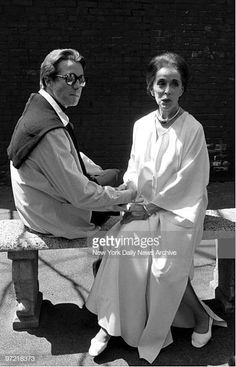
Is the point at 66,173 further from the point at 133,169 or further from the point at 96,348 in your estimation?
the point at 96,348

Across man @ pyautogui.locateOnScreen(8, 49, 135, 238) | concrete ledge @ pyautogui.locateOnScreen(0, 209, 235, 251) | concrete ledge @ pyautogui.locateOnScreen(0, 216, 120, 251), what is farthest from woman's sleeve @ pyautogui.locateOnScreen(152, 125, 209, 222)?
concrete ledge @ pyautogui.locateOnScreen(0, 216, 120, 251)

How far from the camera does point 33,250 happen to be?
284 cm

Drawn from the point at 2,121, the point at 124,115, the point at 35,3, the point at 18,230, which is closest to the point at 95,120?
the point at 124,115

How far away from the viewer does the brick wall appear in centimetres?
578

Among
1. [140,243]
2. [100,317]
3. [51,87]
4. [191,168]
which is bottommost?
[100,317]

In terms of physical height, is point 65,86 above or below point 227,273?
above

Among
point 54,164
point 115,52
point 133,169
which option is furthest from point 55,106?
point 115,52

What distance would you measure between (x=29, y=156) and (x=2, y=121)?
3.61 meters

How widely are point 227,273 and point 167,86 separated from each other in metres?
1.43

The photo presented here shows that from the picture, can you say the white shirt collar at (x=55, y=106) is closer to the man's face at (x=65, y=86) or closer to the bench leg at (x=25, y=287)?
the man's face at (x=65, y=86)

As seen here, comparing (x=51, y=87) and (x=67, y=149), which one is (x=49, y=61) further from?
(x=67, y=149)

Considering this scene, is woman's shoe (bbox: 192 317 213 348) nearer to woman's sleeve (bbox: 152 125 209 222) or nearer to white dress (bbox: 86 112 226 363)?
white dress (bbox: 86 112 226 363)

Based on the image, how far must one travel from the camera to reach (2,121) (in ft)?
19.7

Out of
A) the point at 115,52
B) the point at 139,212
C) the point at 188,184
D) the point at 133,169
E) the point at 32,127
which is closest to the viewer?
the point at 32,127
